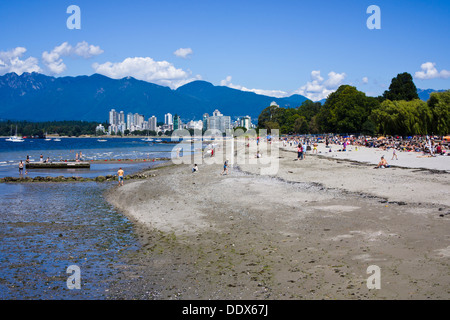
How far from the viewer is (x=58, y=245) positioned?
13.6m

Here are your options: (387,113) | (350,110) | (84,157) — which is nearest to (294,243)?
(84,157)

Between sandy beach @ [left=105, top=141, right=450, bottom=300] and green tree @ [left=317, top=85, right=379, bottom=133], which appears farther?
green tree @ [left=317, top=85, right=379, bottom=133]

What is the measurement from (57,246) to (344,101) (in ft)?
318

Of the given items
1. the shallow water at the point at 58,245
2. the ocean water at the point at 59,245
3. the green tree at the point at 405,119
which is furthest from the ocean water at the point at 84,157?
the green tree at the point at 405,119

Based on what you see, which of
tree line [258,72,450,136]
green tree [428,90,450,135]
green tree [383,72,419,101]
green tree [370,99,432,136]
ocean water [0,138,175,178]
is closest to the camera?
ocean water [0,138,175,178]

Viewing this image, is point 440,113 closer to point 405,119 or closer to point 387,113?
point 405,119

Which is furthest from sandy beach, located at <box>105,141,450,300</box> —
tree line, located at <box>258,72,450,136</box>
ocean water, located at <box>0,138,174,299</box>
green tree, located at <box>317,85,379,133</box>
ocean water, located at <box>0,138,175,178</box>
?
green tree, located at <box>317,85,379,133</box>

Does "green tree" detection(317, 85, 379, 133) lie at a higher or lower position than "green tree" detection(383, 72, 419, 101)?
lower

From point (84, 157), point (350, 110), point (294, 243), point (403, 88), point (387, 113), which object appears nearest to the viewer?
point (294, 243)

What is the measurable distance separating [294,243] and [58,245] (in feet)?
26.7

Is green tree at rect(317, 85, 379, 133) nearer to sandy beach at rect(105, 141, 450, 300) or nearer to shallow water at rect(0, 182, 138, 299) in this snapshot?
sandy beach at rect(105, 141, 450, 300)

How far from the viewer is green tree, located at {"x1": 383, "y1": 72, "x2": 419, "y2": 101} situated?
364 ft
